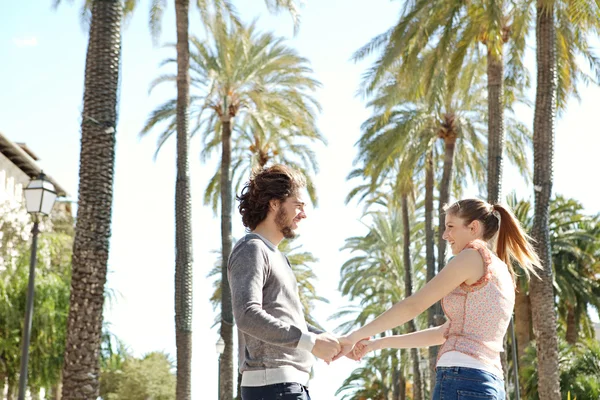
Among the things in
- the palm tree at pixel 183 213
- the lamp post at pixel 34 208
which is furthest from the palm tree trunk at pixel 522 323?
the lamp post at pixel 34 208

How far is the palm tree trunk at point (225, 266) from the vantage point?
27.3 m

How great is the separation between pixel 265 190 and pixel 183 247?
17769mm

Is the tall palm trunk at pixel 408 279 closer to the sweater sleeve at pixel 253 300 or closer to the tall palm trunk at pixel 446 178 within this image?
the tall palm trunk at pixel 446 178

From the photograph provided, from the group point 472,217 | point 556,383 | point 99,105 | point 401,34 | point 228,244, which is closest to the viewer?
point 472,217

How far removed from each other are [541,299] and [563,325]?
86.3 ft

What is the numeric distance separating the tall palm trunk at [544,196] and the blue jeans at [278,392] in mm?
13613

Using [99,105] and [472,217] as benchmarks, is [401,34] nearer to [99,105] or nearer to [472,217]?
[99,105]

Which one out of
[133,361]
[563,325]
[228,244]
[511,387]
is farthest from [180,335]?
[133,361]

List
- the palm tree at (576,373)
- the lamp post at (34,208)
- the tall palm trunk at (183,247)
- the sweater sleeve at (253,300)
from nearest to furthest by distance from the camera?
the sweater sleeve at (253,300), the lamp post at (34,208), the tall palm trunk at (183,247), the palm tree at (576,373)

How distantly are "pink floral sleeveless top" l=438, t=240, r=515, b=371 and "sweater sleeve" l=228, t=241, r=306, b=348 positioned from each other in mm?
827

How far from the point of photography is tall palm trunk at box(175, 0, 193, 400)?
68.5 feet

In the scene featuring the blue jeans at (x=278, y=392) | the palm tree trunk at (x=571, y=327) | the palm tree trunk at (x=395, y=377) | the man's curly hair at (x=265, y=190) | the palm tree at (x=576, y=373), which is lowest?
the blue jeans at (x=278, y=392)

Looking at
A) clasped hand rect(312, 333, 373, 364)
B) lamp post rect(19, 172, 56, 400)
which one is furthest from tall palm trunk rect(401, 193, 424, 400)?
clasped hand rect(312, 333, 373, 364)

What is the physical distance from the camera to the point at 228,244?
28.9 metres
